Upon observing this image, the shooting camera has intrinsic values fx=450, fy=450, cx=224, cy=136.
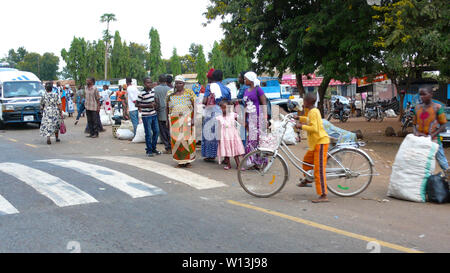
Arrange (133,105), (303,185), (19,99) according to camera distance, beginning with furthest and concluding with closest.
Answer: (19,99) < (133,105) < (303,185)

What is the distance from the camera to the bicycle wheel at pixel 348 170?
664 centimetres

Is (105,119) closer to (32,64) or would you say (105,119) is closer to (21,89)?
(21,89)

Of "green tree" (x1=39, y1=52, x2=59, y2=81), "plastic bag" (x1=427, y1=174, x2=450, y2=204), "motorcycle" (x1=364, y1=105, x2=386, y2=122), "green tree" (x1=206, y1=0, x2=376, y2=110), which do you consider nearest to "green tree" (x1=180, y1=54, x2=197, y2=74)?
"green tree" (x1=39, y1=52, x2=59, y2=81)

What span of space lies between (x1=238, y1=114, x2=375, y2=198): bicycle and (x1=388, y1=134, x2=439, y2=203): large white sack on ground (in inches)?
17.8

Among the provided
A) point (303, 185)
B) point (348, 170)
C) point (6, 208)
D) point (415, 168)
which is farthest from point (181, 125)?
point (415, 168)

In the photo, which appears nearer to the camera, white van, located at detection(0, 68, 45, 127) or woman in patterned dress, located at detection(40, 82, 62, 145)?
woman in patterned dress, located at detection(40, 82, 62, 145)

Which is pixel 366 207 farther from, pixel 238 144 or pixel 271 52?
pixel 271 52

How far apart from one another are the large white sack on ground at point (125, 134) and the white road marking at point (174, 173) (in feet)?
14.0

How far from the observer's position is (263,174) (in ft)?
22.0

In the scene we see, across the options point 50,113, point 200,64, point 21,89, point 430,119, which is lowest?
point 430,119

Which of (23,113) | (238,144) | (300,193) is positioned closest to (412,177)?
(300,193)

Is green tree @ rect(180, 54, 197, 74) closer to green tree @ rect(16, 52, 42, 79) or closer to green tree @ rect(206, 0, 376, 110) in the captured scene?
green tree @ rect(16, 52, 42, 79)

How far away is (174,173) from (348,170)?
332cm

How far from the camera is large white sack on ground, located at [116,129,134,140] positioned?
47.2ft
